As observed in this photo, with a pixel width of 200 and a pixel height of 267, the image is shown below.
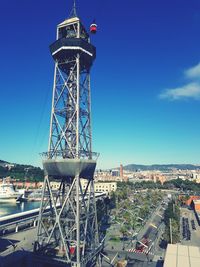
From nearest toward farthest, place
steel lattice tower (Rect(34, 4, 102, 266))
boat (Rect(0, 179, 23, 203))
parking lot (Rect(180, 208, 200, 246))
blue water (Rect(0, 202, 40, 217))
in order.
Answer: steel lattice tower (Rect(34, 4, 102, 266)) < parking lot (Rect(180, 208, 200, 246)) < blue water (Rect(0, 202, 40, 217)) < boat (Rect(0, 179, 23, 203))

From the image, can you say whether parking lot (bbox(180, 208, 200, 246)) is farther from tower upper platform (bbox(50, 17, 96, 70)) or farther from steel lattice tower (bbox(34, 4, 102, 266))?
tower upper platform (bbox(50, 17, 96, 70))

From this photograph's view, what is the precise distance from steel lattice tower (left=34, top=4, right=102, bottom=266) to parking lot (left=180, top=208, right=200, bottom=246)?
100 feet

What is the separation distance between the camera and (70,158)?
36875 mm

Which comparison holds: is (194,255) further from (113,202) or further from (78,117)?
(113,202)

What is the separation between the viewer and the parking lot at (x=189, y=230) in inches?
2349

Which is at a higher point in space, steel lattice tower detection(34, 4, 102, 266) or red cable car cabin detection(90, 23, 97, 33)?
red cable car cabin detection(90, 23, 97, 33)

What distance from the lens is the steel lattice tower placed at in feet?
114

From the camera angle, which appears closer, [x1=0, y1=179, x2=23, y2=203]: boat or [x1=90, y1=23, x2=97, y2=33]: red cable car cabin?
[x1=90, y1=23, x2=97, y2=33]: red cable car cabin

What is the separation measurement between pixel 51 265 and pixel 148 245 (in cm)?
2678

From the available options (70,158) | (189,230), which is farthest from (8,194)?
(70,158)

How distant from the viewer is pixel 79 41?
1505 inches

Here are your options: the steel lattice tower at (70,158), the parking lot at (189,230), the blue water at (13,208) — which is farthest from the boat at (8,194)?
the steel lattice tower at (70,158)

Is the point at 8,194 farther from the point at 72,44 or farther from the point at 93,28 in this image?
the point at 93,28

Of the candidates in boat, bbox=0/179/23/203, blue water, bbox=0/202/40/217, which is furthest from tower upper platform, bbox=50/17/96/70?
boat, bbox=0/179/23/203
